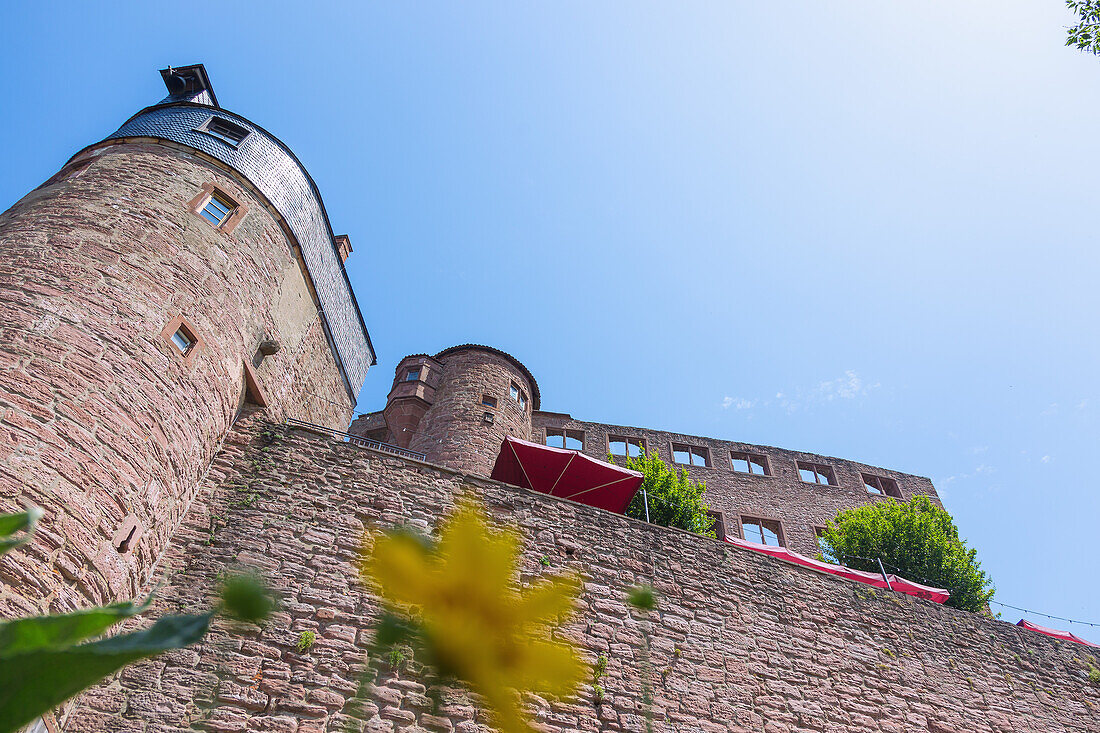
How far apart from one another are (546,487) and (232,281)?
6258mm

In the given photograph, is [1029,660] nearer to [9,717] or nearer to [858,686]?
[858,686]

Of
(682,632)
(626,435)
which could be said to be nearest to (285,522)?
(682,632)

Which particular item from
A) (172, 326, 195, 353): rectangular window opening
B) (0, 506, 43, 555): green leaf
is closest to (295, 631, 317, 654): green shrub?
(172, 326, 195, 353): rectangular window opening

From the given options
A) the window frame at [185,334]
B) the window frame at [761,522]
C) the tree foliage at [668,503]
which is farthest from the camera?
the window frame at [761,522]

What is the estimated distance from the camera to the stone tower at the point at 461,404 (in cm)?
1666

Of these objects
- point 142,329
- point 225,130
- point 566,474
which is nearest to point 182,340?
point 142,329

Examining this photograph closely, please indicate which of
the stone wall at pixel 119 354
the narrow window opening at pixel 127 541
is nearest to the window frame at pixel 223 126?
the stone wall at pixel 119 354

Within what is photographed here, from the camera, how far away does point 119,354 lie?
272 inches

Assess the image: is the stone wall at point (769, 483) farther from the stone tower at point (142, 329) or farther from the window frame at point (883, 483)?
the stone tower at point (142, 329)

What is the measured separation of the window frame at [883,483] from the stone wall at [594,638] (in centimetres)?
1597

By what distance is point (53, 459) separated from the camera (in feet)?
19.3

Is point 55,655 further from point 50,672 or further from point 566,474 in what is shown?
point 566,474

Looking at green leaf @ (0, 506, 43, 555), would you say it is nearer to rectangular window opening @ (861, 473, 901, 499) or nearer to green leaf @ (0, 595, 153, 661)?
green leaf @ (0, 595, 153, 661)

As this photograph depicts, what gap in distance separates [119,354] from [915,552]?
17285 mm
